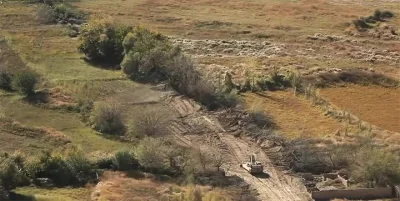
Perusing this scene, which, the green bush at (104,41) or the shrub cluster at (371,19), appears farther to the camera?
the shrub cluster at (371,19)

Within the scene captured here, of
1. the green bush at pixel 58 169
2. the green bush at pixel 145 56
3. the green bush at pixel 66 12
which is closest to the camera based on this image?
the green bush at pixel 58 169

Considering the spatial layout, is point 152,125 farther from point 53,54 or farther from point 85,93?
point 53,54

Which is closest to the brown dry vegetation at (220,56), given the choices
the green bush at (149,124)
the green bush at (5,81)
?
the green bush at (149,124)

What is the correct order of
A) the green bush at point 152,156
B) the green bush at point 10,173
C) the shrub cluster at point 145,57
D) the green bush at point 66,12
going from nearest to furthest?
the green bush at point 10,173 < the green bush at point 152,156 < the shrub cluster at point 145,57 < the green bush at point 66,12

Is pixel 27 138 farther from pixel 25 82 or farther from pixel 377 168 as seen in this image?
pixel 377 168

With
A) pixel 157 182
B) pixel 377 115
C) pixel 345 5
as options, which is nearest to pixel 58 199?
pixel 157 182

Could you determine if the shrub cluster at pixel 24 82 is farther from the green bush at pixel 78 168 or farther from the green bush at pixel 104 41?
the green bush at pixel 78 168
